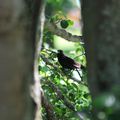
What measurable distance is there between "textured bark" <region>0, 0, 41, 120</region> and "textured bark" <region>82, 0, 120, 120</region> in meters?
0.31

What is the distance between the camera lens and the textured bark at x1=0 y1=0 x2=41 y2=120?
2449mm

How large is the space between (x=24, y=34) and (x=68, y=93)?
2478mm

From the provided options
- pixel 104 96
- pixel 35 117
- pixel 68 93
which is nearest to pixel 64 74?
pixel 68 93

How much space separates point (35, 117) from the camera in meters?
2.69

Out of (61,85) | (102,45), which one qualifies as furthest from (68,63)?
(102,45)

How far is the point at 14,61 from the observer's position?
2.46 metres

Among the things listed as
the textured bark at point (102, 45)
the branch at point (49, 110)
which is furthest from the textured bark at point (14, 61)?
the branch at point (49, 110)

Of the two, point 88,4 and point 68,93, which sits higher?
point 68,93

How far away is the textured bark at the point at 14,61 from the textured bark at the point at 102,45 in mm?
313

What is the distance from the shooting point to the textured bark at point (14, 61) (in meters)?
2.45

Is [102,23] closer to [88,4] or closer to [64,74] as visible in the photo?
[88,4]

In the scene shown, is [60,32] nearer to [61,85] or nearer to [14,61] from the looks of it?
[61,85]

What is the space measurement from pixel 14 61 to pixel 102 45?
1.40 ft

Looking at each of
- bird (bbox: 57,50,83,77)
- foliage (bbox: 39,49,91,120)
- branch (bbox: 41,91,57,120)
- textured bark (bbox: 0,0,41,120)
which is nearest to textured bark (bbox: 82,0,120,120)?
textured bark (bbox: 0,0,41,120)
